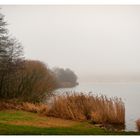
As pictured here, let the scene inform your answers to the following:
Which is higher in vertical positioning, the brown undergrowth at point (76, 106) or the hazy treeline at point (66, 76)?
the hazy treeline at point (66, 76)

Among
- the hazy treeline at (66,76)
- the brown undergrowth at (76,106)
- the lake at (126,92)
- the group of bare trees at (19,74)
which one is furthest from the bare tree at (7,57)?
the lake at (126,92)

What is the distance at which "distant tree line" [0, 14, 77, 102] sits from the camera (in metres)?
8.70

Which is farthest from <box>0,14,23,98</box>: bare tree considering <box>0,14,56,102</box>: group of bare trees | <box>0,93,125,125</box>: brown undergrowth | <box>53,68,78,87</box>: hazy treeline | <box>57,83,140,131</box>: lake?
<box>57,83,140,131</box>: lake

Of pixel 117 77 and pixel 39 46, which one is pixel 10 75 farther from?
pixel 117 77

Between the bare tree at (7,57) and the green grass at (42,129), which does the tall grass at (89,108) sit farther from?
the bare tree at (7,57)

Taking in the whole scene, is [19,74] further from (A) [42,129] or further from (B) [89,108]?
(B) [89,108]

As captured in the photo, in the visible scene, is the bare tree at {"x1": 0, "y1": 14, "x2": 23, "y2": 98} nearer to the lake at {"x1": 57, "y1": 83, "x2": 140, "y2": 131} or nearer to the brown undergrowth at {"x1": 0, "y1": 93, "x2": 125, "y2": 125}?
the brown undergrowth at {"x1": 0, "y1": 93, "x2": 125, "y2": 125}

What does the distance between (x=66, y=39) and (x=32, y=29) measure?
31 centimetres

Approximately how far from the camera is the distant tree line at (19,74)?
8695 millimetres

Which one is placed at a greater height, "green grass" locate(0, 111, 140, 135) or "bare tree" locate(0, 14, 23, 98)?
"bare tree" locate(0, 14, 23, 98)

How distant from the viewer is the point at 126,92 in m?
8.66

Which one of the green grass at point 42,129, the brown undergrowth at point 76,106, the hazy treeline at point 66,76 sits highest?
the hazy treeline at point 66,76

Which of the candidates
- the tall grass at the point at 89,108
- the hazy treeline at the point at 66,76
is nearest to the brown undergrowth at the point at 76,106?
the tall grass at the point at 89,108

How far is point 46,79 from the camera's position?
8.71 m
